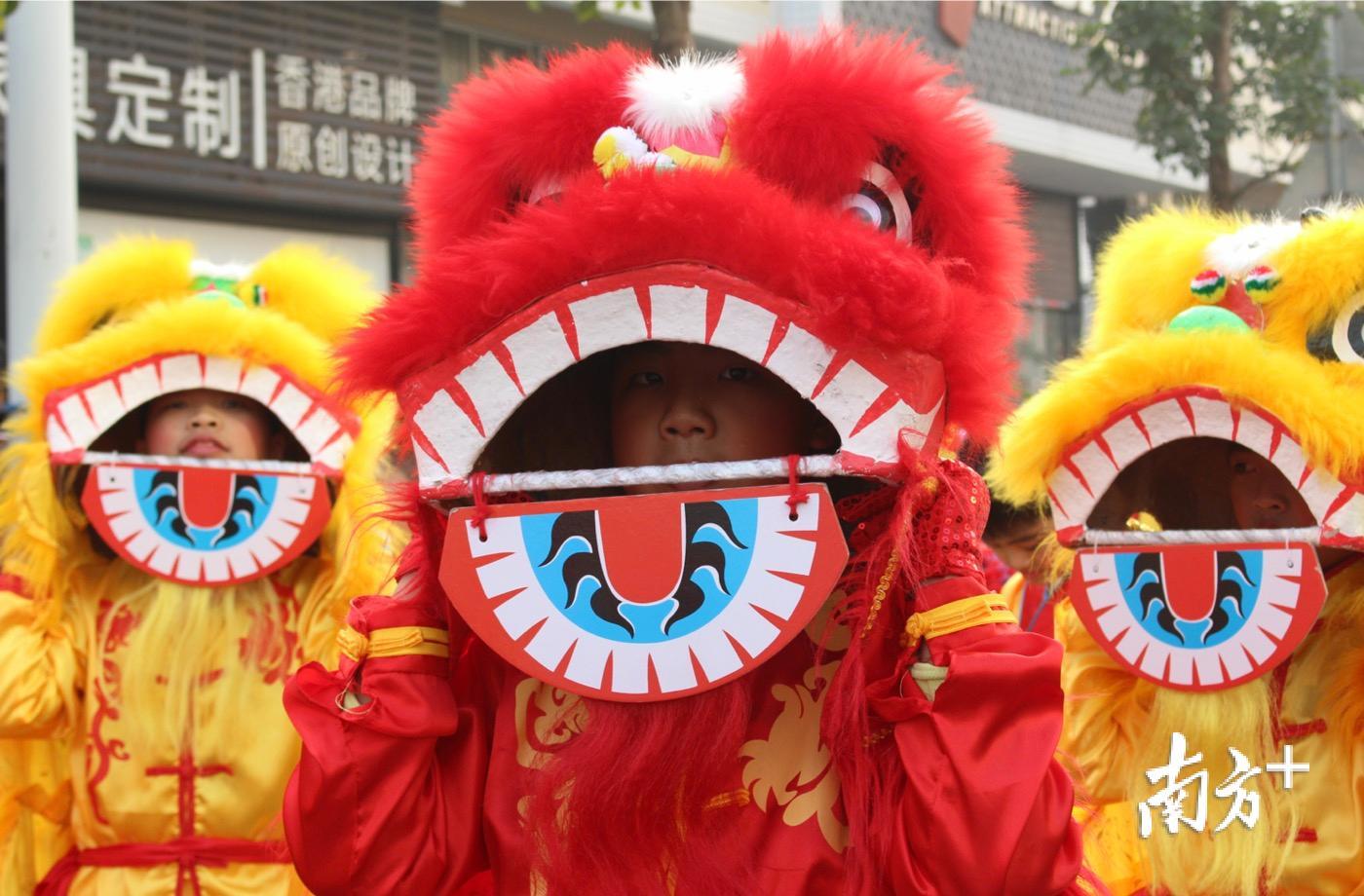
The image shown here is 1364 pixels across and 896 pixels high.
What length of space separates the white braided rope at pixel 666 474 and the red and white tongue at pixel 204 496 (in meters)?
1.66

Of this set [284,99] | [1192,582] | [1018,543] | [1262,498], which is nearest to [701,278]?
[1192,582]

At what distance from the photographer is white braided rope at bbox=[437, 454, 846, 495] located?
1949mm

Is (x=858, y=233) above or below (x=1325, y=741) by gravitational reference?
above

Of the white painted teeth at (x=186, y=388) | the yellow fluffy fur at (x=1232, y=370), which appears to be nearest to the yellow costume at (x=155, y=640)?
the white painted teeth at (x=186, y=388)

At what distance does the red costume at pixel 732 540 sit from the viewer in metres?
1.92

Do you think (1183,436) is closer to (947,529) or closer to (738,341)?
(947,529)

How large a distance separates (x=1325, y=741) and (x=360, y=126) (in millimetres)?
7828

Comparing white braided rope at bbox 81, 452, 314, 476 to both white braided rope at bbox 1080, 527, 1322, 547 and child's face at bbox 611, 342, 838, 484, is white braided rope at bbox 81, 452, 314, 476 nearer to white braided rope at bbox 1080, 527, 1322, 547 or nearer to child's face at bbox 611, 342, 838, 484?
child's face at bbox 611, 342, 838, 484

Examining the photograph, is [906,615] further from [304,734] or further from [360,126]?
[360,126]

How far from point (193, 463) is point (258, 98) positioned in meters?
6.32

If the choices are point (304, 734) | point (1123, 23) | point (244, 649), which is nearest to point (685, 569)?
point (304, 734)

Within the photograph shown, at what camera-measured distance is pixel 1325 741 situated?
328 centimetres

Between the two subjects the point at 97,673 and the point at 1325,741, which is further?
the point at 97,673

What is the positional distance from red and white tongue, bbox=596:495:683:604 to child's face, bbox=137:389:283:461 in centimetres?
197
